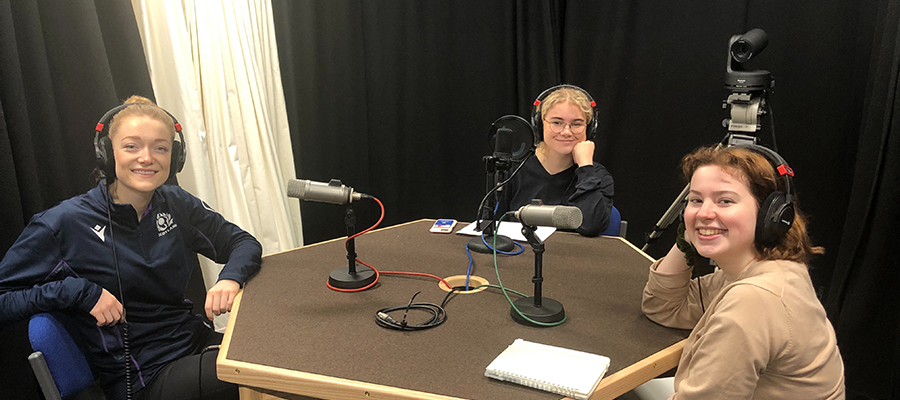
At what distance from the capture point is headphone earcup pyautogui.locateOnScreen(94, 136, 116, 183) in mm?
1558

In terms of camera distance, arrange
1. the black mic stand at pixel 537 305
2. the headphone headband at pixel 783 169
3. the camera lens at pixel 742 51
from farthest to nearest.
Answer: the camera lens at pixel 742 51
the black mic stand at pixel 537 305
the headphone headband at pixel 783 169

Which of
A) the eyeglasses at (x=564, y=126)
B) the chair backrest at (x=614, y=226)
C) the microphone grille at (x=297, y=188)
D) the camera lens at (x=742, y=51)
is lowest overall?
the chair backrest at (x=614, y=226)

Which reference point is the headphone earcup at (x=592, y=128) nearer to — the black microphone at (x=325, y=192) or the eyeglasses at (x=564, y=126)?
the eyeglasses at (x=564, y=126)

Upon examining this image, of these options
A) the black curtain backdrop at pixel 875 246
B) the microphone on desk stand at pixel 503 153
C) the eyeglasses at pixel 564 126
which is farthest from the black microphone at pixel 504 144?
the black curtain backdrop at pixel 875 246

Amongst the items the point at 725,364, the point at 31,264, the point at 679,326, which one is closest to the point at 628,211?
the point at 679,326

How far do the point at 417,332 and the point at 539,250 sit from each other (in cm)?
36

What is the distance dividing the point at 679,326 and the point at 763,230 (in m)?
0.34

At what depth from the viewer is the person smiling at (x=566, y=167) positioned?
216 centimetres

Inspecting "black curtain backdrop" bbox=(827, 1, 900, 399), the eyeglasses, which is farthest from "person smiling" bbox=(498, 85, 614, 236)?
"black curtain backdrop" bbox=(827, 1, 900, 399)

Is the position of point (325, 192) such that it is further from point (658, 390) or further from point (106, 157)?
point (658, 390)

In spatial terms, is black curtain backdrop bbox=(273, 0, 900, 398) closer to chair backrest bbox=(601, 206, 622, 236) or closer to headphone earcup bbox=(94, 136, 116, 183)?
chair backrest bbox=(601, 206, 622, 236)

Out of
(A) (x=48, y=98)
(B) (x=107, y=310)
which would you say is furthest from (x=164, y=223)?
(A) (x=48, y=98)

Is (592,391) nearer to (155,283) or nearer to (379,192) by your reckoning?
(155,283)

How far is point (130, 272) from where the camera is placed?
1.59 meters
